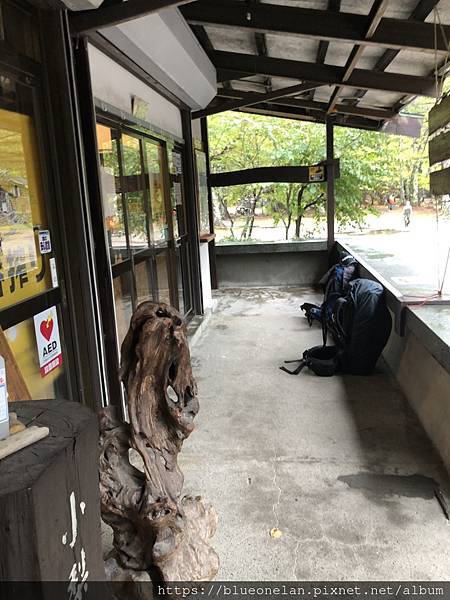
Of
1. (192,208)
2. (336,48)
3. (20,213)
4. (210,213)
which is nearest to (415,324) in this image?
(20,213)

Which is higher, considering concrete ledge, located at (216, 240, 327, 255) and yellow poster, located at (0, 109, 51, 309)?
yellow poster, located at (0, 109, 51, 309)

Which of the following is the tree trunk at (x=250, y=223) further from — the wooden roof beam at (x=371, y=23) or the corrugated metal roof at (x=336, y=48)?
the wooden roof beam at (x=371, y=23)

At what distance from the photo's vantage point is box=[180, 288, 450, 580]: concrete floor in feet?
7.06

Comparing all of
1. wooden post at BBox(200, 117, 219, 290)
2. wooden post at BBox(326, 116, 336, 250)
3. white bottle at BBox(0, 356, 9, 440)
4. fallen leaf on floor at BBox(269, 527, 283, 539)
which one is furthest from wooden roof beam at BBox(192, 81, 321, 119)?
white bottle at BBox(0, 356, 9, 440)

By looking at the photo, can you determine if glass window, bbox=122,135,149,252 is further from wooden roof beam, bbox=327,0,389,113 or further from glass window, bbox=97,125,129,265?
wooden roof beam, bbox=327,0,389,113

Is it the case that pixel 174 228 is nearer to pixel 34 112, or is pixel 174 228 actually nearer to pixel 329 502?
pixel 34 112

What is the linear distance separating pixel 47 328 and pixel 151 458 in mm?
988

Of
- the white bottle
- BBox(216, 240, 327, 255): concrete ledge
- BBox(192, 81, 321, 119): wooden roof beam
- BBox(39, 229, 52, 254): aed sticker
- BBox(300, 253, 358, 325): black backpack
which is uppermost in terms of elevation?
BBox(192, 81, 321, 119): wooden roof beam

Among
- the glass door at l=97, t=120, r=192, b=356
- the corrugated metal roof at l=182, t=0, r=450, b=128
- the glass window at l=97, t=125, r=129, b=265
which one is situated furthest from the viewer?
the corrugated metal roof at l=182, t=0, r=450, b=128

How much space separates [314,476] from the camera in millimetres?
2779

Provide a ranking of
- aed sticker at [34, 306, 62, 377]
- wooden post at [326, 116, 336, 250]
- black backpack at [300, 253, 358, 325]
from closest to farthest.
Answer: aed sticker at [34, 306, 62, 377] → black backpack at [300, 253, 358, 325] → wooden post at [326, 116, 336, 250]

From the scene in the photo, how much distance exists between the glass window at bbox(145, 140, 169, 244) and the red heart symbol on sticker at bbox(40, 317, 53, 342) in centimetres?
214

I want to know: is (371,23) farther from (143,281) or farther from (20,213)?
(20,213)

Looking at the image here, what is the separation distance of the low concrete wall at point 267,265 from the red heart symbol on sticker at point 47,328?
5.89 meters
